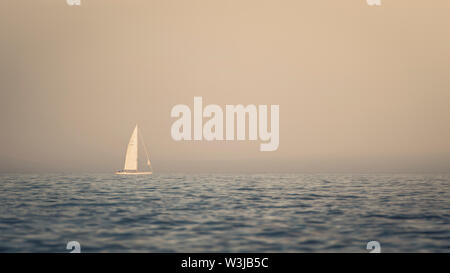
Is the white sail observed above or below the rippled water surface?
above

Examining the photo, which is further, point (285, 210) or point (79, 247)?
point (285, 210)

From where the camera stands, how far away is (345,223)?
80.2 feet

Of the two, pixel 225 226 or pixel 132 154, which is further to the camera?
pixel 132 154

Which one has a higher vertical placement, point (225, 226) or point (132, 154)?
point (132, 154)

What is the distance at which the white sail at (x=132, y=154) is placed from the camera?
102 meters

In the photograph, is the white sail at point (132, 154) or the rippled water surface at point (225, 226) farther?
the white sail at point (132, 154)

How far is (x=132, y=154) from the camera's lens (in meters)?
103

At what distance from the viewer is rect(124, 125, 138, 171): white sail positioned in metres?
102

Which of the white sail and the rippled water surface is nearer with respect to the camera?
the rippled water surface

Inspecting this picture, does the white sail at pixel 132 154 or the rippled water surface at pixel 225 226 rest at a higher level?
the white sail at pixel 132 154
